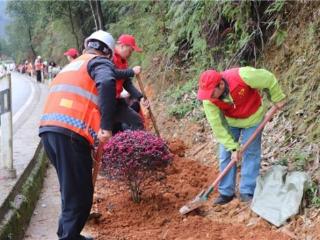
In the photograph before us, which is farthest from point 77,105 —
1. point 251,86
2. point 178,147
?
point 178,147

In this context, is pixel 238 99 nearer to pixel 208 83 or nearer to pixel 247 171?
pixel 208 83

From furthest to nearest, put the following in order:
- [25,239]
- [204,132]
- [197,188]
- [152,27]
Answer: [152,27] < [204,132] < [197,188] < [25,239]

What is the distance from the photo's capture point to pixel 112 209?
16.7ft

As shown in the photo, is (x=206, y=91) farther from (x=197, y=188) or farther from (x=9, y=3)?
(x=9, y=3)

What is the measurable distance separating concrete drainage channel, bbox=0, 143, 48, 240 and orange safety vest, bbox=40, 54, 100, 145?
92cm

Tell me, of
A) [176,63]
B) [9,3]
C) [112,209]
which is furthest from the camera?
[9,3]

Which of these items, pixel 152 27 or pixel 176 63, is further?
pixel 152 27

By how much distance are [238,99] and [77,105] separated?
170cm

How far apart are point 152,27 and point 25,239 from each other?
315 inches

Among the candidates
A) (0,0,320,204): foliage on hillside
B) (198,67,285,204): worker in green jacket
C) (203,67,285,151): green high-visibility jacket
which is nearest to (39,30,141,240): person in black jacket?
(198,67,285,204): worker in green jacket

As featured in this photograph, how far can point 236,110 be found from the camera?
15.7 feet

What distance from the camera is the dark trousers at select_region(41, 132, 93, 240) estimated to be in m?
3.71

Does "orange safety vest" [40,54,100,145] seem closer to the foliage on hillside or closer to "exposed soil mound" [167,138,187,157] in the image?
the foliage on hillside

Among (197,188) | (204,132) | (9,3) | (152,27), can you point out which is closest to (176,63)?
(152,27)
